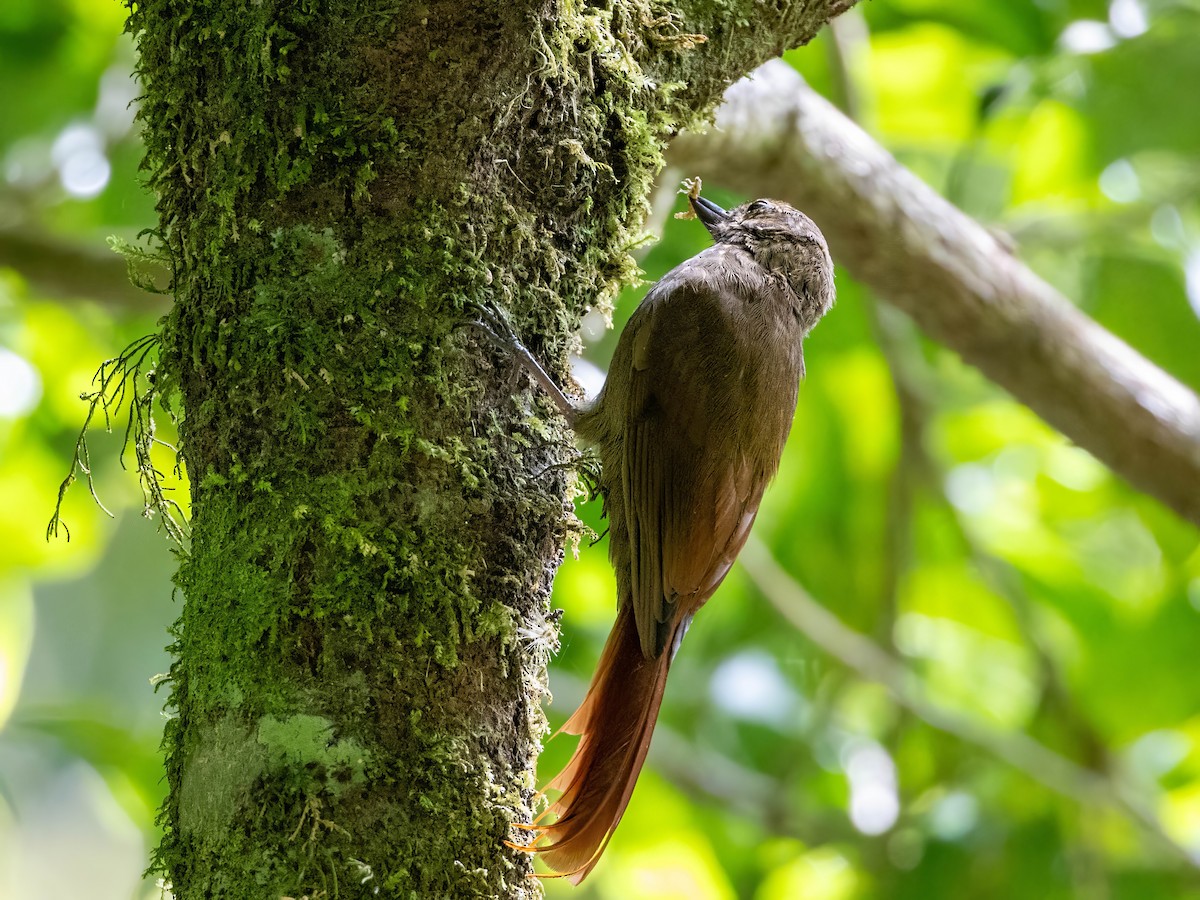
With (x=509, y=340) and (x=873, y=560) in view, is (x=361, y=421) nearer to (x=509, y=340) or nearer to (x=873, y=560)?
(x=509, y=340)

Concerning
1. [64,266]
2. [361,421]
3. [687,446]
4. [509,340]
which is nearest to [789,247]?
[687,446]

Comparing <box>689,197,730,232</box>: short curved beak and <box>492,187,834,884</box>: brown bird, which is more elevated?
<box>689,197,730,232</box>: short curved beak

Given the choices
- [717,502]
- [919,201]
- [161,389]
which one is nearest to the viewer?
[161,389]

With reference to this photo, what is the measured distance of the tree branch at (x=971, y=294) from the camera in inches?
134

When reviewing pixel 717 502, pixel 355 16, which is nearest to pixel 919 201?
pixel 717 502

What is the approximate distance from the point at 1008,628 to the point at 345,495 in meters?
4.31

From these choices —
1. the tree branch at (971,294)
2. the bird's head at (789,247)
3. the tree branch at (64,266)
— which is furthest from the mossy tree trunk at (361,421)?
the tree branch at (64,266)

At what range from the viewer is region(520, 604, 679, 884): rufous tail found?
191cm

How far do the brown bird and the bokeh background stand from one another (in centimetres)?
142

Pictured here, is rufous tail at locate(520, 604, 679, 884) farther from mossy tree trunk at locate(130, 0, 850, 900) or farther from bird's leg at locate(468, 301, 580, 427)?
bird's leg at locate(468, 301, 580, 427)

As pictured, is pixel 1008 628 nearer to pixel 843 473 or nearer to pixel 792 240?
pixel 843 473

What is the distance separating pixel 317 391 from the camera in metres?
1.69

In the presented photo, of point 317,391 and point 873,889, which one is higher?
point 317,391

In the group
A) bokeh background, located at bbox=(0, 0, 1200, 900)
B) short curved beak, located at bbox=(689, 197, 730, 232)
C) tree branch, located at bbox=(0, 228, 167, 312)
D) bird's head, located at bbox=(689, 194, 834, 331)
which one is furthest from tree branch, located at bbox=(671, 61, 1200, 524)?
tree branch, located at bbox=(0, 228, 167, 312)
